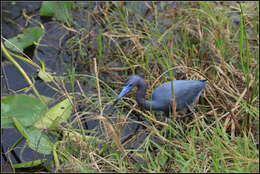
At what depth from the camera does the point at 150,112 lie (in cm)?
288

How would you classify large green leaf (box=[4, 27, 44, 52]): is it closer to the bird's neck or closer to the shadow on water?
the shadow on water

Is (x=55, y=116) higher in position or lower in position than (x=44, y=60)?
lower

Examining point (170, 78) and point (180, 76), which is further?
point (180, 76)

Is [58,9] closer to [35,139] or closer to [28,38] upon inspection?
[28,38]

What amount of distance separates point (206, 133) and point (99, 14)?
1.67 meters

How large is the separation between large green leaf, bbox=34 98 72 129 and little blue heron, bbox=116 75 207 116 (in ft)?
1.07

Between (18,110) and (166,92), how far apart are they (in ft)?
2.77

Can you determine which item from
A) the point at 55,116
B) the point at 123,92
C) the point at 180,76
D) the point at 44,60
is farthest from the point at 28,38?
the point at 180,76

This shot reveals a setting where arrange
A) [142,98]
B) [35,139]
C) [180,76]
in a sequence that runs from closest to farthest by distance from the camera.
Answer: [35,139], [142,98], [180,76]

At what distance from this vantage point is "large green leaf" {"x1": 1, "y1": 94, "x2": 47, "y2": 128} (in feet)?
8.50

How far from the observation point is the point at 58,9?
3555 mm

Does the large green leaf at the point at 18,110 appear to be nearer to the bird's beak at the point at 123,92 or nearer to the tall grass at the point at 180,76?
the tall grass at the point at 180,76

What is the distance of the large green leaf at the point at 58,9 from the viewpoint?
3.54m

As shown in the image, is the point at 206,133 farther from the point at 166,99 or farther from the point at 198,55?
the point at 198,55
